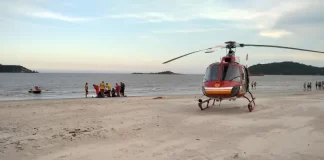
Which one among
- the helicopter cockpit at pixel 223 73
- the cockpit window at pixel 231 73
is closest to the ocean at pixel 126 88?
the helicopter cockpit at pixel 223 73

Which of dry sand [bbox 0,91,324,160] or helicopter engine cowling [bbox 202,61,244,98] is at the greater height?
helicopter engine cowling [bbox 202,61,244,98]

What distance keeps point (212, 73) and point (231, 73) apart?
75 cm

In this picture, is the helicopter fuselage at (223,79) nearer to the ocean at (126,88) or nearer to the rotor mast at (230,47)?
the rotor mast at (230,47)

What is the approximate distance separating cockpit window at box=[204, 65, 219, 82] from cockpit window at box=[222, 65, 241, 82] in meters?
0.29

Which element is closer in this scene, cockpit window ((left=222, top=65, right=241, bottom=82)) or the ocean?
cockpit window ((left=222, top=65, right=241, bottom=82))

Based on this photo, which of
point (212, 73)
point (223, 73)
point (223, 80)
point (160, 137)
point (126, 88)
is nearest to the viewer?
point (160, 137)

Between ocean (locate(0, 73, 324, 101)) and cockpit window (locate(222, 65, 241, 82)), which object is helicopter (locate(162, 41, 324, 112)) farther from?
ocean (locate(0, 73, 324, 101))

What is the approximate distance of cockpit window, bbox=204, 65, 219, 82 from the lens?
37.3 ft

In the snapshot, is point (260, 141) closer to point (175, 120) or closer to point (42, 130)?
point (175, 120)

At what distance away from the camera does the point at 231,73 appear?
37.6ft

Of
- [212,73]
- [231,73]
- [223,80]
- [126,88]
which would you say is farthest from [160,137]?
[126,88]

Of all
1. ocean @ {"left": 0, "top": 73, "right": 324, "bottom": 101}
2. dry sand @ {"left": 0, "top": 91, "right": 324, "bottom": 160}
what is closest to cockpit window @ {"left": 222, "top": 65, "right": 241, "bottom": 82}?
dry sand @ {"left": 0, "top": 91, "right": 324, "bottom": 160}

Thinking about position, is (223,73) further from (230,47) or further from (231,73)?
(230,47)

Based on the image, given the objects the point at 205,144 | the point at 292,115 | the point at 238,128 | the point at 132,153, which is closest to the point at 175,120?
the point at 238,128
